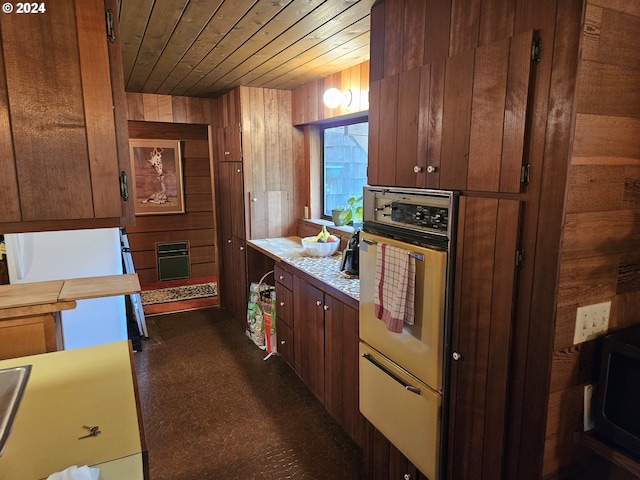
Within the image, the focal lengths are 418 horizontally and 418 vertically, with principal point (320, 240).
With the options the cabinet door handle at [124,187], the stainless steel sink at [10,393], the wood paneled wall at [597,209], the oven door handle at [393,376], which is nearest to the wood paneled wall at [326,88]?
the oven door handle at [393,376]

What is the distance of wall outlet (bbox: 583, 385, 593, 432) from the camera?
1340 millimetres

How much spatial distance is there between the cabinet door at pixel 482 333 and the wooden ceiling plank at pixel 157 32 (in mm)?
1559

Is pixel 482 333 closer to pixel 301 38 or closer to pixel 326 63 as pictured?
pixel 301 38

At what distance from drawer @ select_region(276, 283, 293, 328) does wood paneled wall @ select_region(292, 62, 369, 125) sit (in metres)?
1.40

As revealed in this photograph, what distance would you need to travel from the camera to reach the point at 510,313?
1.32 m

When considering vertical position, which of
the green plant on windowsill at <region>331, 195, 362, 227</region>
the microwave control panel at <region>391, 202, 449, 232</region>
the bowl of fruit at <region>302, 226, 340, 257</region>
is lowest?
the bowl of fruit at <region>302, 226, 340, 257</region>

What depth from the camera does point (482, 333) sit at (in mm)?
1431

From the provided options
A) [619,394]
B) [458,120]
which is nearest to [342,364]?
[619,394]

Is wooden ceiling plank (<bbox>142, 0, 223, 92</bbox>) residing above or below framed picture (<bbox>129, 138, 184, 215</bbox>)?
above

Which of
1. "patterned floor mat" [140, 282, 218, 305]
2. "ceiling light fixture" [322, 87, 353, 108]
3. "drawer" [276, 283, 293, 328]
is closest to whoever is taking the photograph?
"ceiling light fixture" [322, 87, 353, 108]

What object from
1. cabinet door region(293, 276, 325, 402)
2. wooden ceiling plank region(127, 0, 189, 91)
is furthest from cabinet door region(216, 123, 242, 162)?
cabinet door region(293, 276, 325, 402)

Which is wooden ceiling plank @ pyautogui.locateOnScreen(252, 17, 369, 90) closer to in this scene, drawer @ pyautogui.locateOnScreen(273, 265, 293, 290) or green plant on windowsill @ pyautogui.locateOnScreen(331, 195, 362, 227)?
green plant on windowsill @ pyautogui.locateOnScreen(331, 195, 362, 227)

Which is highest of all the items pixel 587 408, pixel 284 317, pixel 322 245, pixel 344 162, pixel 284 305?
pixel 344 162

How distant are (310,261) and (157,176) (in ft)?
11.4
